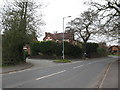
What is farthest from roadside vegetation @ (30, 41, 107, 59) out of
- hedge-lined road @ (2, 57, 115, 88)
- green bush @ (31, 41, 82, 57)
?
hedge-lined road @ (2, 57, 115, 88)

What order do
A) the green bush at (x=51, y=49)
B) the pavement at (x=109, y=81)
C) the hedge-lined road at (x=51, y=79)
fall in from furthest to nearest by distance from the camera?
1. the green bush at (x=51, y=49)
2. the hedge-lined road at (x=51, y=79)
3. the pavement at (x=109, y=81)

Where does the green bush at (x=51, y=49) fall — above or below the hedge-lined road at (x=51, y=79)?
above

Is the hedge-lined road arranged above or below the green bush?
below

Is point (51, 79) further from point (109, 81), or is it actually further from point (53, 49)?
point (53, 49)

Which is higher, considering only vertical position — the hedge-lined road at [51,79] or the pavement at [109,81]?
the pavement at [109,81]

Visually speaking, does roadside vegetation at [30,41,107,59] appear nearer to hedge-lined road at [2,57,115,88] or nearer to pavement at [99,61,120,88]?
hedge-lined road at [2,57,115,88]

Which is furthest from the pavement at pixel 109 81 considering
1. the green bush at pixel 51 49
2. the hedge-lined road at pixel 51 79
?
the green bush at pixel 51 49

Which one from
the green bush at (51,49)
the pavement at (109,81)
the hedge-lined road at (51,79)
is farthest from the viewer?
the green bush at (51,49)

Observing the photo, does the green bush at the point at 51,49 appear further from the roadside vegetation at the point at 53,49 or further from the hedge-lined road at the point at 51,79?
the hedge-lined road at the point at 51,79

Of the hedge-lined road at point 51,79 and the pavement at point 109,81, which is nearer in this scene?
the pavement at point 109,81

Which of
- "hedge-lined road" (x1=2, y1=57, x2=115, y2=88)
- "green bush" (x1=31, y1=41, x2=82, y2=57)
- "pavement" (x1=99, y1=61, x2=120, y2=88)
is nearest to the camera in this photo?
"pavement" (x1=99, y1=61, x2=120, y2=88)

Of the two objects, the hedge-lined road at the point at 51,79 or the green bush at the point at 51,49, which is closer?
the hedge-lined road at the point at 51,79

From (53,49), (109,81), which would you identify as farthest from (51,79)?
(53,49)

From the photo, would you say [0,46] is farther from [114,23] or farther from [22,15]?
[114,23]
